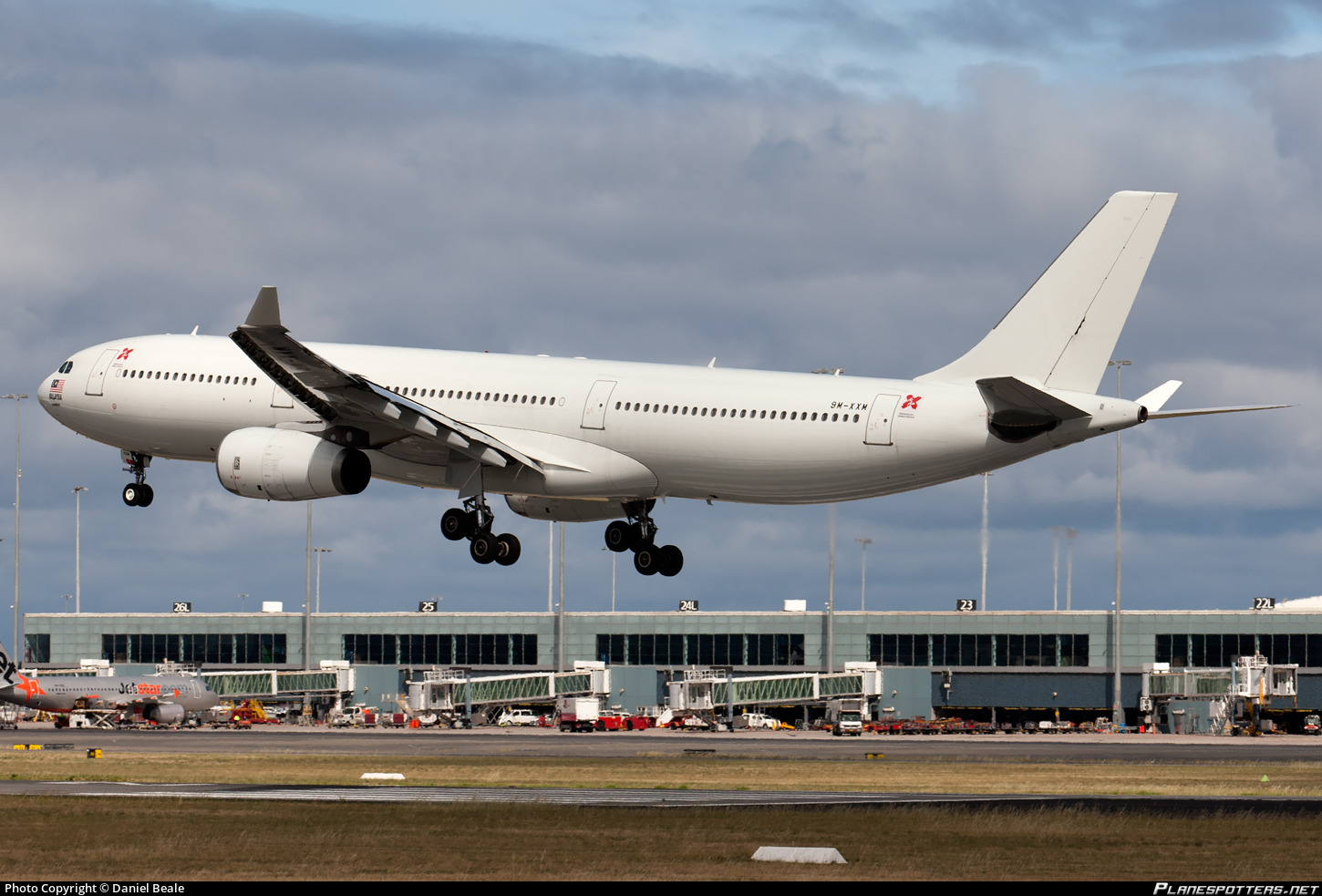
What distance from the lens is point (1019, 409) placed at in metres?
45.8

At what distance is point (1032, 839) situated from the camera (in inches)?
1661

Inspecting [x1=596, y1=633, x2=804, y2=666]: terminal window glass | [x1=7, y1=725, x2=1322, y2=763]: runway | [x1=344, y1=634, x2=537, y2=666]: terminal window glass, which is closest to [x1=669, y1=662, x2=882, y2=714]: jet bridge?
[x1=7, y1=725, x2=1322, y2=763]: runway

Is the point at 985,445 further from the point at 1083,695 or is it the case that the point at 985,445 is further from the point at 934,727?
the point at 1083,695

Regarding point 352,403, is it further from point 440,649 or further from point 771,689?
point 440,649

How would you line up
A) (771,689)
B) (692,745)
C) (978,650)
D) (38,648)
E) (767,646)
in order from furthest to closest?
(38,648), (767,646), (978,650), (771,689), (692,745)

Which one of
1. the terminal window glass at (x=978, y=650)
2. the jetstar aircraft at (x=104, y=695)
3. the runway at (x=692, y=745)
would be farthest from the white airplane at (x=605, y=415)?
the terminal window glass at (x=978, y=650)

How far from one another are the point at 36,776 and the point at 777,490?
34.8m

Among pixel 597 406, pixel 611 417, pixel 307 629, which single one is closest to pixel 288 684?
pixel 307 629

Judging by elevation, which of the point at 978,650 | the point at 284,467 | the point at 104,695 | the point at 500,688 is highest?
the point at 284,467

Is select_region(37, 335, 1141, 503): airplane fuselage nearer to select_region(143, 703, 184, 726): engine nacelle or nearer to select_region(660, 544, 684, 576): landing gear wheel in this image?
select_region(660, 544, 684, 576): landing gear wheel

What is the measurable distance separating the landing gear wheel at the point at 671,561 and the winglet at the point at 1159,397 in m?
15.4

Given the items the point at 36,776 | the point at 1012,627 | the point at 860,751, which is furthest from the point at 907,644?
the point at 36,776

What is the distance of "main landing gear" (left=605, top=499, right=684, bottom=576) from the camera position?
181ft

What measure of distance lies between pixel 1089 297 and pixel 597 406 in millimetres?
14157
